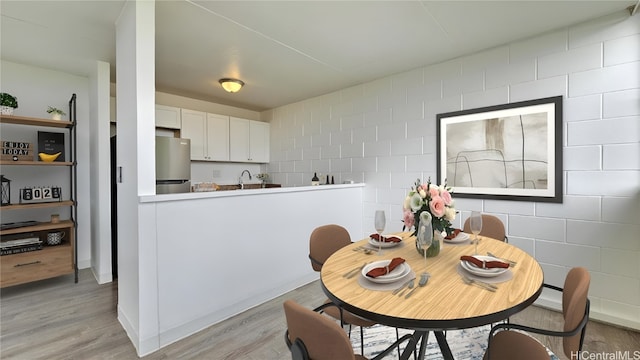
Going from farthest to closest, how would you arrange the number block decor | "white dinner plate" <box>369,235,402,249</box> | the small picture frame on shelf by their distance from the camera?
1. the small picture frame on shelf
2. the number block decor
3. "white dinner plate" <box>369,235,402,249</box>

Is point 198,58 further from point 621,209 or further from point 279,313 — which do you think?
point 621,209

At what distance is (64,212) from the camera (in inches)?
134

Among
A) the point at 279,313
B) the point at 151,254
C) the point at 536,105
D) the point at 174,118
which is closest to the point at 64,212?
the point at 174,118

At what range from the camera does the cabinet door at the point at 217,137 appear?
Answer: 14.5 feet

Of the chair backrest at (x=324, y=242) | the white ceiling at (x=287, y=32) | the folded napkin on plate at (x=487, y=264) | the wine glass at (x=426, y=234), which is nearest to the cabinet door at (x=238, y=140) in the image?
the white ceiling at (x=287, y=32)

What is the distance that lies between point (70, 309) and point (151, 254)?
141cm

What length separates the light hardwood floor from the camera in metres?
1.88

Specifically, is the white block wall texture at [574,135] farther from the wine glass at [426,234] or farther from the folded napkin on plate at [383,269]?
the folded napkin on plate at [383,269]

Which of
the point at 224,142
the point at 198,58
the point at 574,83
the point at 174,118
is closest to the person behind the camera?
the point at 574,83

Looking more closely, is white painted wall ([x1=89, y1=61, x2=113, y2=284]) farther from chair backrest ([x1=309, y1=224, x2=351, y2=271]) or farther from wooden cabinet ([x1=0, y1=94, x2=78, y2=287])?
chair backrest ([x1=309, y1=224, x2=351, y2=271])

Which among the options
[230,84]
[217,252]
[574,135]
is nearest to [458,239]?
[574,135]

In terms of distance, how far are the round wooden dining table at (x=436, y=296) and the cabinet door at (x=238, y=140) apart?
372cm

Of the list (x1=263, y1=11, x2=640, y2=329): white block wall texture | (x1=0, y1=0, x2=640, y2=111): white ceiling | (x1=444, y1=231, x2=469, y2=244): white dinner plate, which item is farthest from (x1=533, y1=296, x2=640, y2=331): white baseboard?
(x1=0, y1=0, x2=640, y2=111): white ceiling

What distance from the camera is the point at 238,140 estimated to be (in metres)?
4.79
